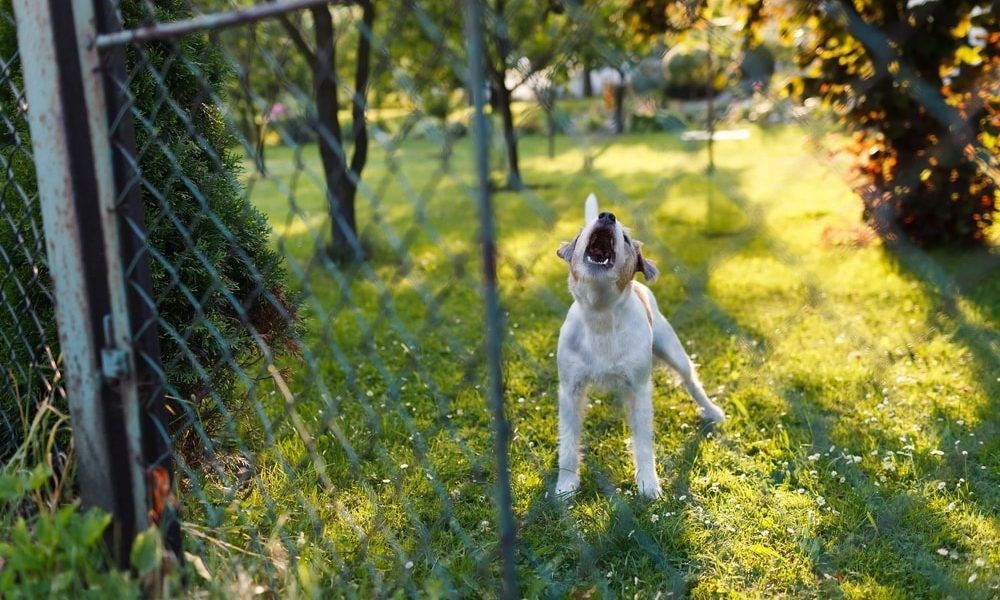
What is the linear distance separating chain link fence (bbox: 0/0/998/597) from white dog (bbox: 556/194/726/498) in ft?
0.39

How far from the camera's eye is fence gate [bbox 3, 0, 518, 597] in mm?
1825

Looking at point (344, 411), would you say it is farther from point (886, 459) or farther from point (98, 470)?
point (886, 459)

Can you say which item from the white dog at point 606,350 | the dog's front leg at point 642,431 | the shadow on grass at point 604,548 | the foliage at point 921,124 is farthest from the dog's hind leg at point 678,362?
the foliage at point 921,124

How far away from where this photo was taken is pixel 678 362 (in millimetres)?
3771

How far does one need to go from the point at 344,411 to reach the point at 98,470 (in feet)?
6.69

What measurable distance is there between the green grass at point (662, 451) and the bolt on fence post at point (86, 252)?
37cm

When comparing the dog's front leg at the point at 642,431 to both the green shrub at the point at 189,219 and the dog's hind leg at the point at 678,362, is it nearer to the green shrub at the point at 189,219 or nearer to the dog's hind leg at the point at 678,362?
the dog's hind leg at the point at 678,362

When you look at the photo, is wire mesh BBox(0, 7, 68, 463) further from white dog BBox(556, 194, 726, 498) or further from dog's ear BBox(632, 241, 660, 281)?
dog's ear BBox(632, 241, 660, 281)

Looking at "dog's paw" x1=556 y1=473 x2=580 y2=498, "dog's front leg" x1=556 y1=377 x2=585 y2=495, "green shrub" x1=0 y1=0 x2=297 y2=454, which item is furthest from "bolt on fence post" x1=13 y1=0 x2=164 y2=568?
"dog's front leg" x1=556 y1=377 x2=585 y2=495

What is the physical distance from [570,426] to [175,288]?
1548 mm

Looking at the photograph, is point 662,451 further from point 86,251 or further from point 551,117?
point 86,251

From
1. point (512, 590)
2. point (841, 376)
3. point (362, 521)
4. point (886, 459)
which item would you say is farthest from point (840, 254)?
point (512, 590)

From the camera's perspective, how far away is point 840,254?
6559mm

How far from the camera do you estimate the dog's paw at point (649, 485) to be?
10.3 feet
